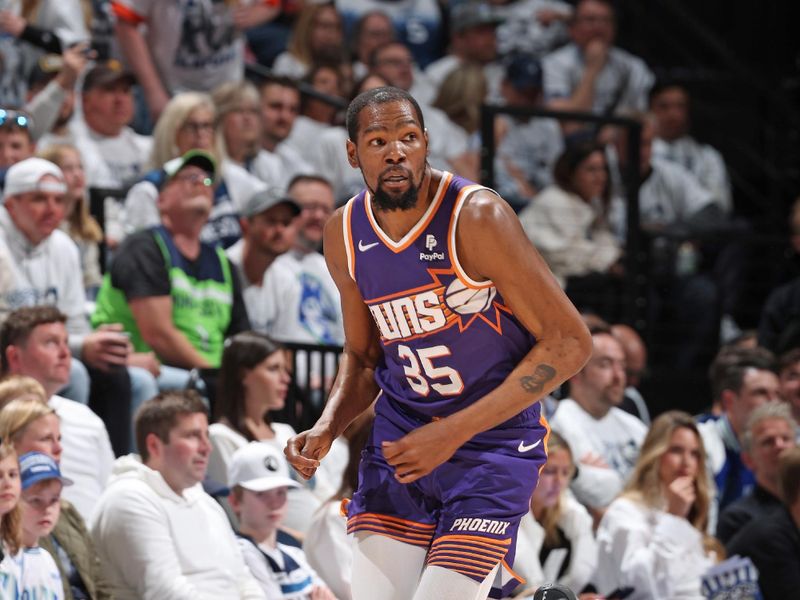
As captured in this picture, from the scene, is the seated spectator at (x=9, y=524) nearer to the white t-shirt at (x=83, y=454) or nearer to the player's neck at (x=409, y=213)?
the white t-shirt at (x=83, y=454)

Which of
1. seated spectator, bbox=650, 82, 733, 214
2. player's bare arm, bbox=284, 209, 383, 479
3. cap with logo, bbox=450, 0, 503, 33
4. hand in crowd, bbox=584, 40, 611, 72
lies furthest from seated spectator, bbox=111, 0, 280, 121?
player's bare arm, bbox=284, 209, 383, 479

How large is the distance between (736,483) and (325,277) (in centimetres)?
255

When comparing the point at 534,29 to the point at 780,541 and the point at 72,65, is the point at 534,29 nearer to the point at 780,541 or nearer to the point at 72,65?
the point at 72,65

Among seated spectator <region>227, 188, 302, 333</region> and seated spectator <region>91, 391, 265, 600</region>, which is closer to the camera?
seated spectator <region>91, 391, 265, 600</region>

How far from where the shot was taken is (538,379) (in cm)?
396

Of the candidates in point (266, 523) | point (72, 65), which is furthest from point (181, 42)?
point (266, 523)

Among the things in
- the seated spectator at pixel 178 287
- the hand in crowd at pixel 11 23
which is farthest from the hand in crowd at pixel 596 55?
the seated spectator at pixel 178 287

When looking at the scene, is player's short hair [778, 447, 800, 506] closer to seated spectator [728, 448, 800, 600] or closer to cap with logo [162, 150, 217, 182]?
seated spectator [728, 448, 800, 600]

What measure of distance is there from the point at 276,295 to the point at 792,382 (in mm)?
2989

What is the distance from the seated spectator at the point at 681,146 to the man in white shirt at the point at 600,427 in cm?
365

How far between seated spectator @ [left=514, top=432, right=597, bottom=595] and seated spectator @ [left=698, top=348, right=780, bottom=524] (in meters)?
1.50

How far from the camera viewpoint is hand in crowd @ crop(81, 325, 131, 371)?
21.3 feet

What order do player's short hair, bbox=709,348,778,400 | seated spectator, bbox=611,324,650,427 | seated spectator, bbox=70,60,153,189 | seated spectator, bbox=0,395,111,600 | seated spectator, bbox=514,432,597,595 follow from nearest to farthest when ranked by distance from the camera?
1. seated spectator, bbox=0,395,111,600
2. seated spectator, bbox=514,432,597,595
3. player's short hair, bbox=709,348,778,400
4. seated spectator, bbox=70,60,153,189
5. seated spectator, bbox=611,324,650,427

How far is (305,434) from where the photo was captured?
13.8 feet
